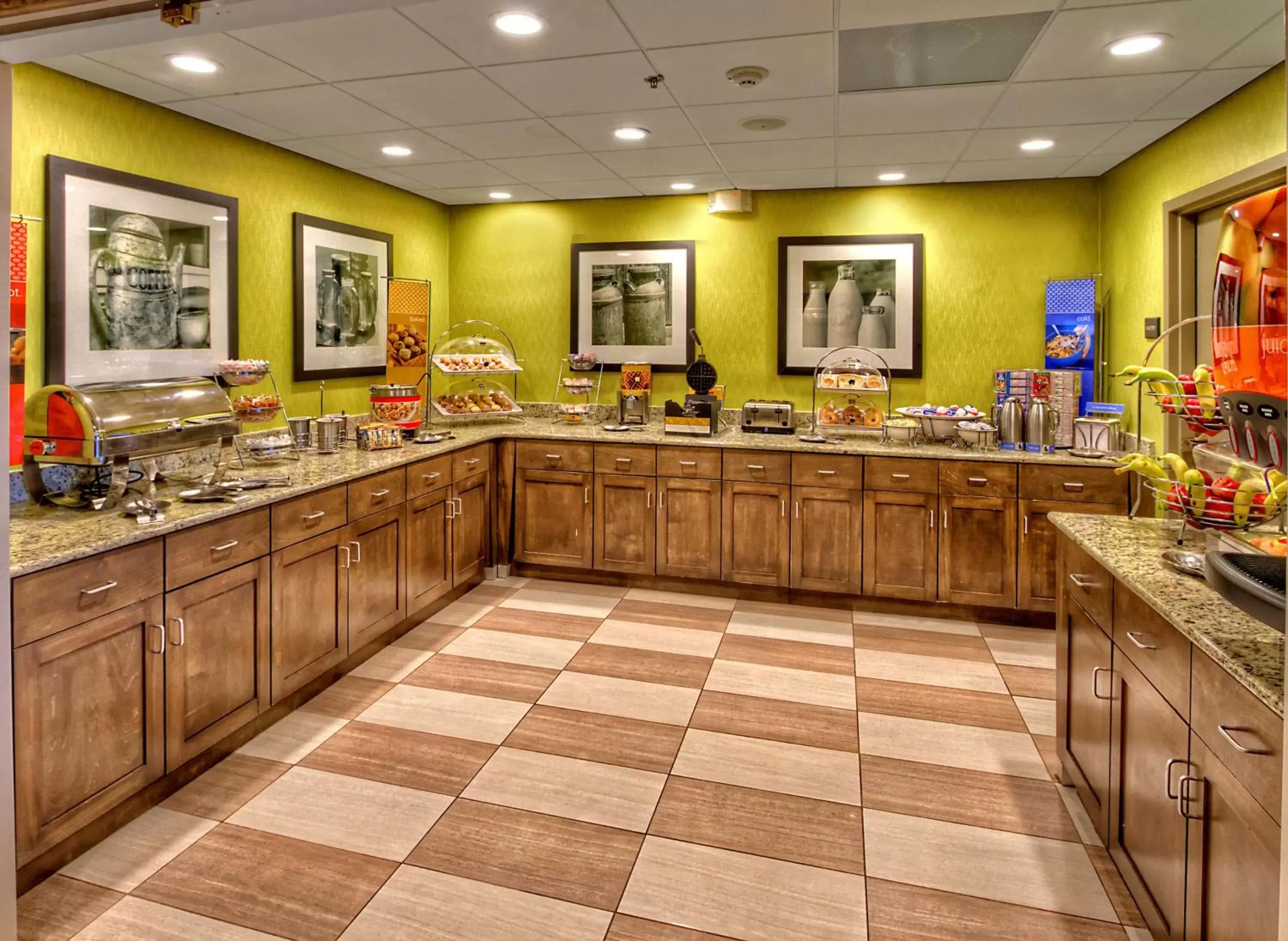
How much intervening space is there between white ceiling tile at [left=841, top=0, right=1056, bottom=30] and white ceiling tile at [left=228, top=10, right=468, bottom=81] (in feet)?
4.63

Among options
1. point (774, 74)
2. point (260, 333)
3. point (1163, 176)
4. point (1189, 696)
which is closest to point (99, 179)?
point (260, 333)

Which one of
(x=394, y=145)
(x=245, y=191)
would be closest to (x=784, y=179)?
(x=394, y=145)

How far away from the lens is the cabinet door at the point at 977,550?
426 cm

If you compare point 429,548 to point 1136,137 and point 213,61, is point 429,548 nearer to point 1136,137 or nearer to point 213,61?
point 213,61

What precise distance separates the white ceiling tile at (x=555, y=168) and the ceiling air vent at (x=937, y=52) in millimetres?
1681

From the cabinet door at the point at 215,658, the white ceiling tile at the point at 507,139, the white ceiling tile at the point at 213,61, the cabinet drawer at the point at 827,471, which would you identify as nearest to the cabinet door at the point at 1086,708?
the cabinet drawer at the point at 827,471

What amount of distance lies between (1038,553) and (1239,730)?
2.99 metres

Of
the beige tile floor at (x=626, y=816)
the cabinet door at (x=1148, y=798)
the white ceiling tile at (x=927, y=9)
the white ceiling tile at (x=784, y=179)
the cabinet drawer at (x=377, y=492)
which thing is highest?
the white ceiling tile at (x=784, y=179)

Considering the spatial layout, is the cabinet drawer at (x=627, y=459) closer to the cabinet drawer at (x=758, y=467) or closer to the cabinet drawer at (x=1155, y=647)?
the cabinet drawer at (x=758, y=467)

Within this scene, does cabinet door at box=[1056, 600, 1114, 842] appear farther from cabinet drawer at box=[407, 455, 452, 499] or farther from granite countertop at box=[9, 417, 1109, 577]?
cabinet drawer at box=[407, 455, 452, 499]

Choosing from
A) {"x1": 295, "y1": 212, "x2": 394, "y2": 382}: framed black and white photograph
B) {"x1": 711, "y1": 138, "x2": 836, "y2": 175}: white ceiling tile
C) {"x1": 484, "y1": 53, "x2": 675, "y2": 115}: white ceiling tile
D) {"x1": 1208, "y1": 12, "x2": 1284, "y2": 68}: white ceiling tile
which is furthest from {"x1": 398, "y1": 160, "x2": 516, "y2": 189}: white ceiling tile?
{"x1": 1208, "y1": 12, "x2": 1284, "y2": 68}: white ceiling tile

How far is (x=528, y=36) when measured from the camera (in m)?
2.71

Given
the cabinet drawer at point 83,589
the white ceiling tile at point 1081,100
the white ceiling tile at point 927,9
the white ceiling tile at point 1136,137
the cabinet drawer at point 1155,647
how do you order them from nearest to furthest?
the cabinet drawer at point 1155,647 < the cabinet drawer at point 83,589 < the white ceiling tile at point 927,9 < the white ceiling tile at point 1081,100 < the white ceiling tile at point 1136,137

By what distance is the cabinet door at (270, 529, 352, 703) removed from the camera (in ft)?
9.92
